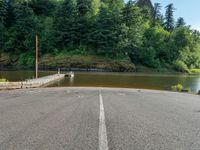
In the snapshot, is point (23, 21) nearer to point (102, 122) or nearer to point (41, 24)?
point (41, 24)

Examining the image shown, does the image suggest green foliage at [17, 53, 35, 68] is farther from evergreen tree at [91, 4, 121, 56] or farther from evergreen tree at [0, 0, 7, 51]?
evergreen tree at [91, 4, 121, 56]

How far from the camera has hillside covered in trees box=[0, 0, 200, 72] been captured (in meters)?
82.5

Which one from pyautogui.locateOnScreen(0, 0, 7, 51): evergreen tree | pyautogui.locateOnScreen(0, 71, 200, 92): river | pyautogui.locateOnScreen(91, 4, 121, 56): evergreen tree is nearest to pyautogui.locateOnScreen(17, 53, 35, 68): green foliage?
pyautogui.locateOnScreen(0, 0, 7, 51): evergreen tree

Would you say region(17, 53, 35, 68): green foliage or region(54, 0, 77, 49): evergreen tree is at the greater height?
region(54, 0, 77, 49): evergreen tree

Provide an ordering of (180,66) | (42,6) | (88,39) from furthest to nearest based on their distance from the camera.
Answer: (42,6) < (180,66) < (88,39)

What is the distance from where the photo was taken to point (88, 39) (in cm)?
8500

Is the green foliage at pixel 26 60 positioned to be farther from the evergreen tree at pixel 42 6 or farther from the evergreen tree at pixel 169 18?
the evergreen tree at pixel 169 18

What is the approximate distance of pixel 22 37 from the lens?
92188mm

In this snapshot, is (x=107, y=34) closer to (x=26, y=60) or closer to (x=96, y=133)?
(x=26, y=60)

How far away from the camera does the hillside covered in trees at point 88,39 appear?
8250 cm

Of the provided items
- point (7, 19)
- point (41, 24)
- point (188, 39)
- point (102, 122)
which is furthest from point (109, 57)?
point (102, 122)

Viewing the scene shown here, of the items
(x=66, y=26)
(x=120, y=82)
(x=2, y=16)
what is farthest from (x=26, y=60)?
(x=120, y=82)

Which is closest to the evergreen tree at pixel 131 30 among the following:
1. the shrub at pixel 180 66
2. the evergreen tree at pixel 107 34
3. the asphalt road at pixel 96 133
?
the evergreen tree at pixel 107 34

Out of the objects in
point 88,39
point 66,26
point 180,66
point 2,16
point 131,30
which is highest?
point 2,16
